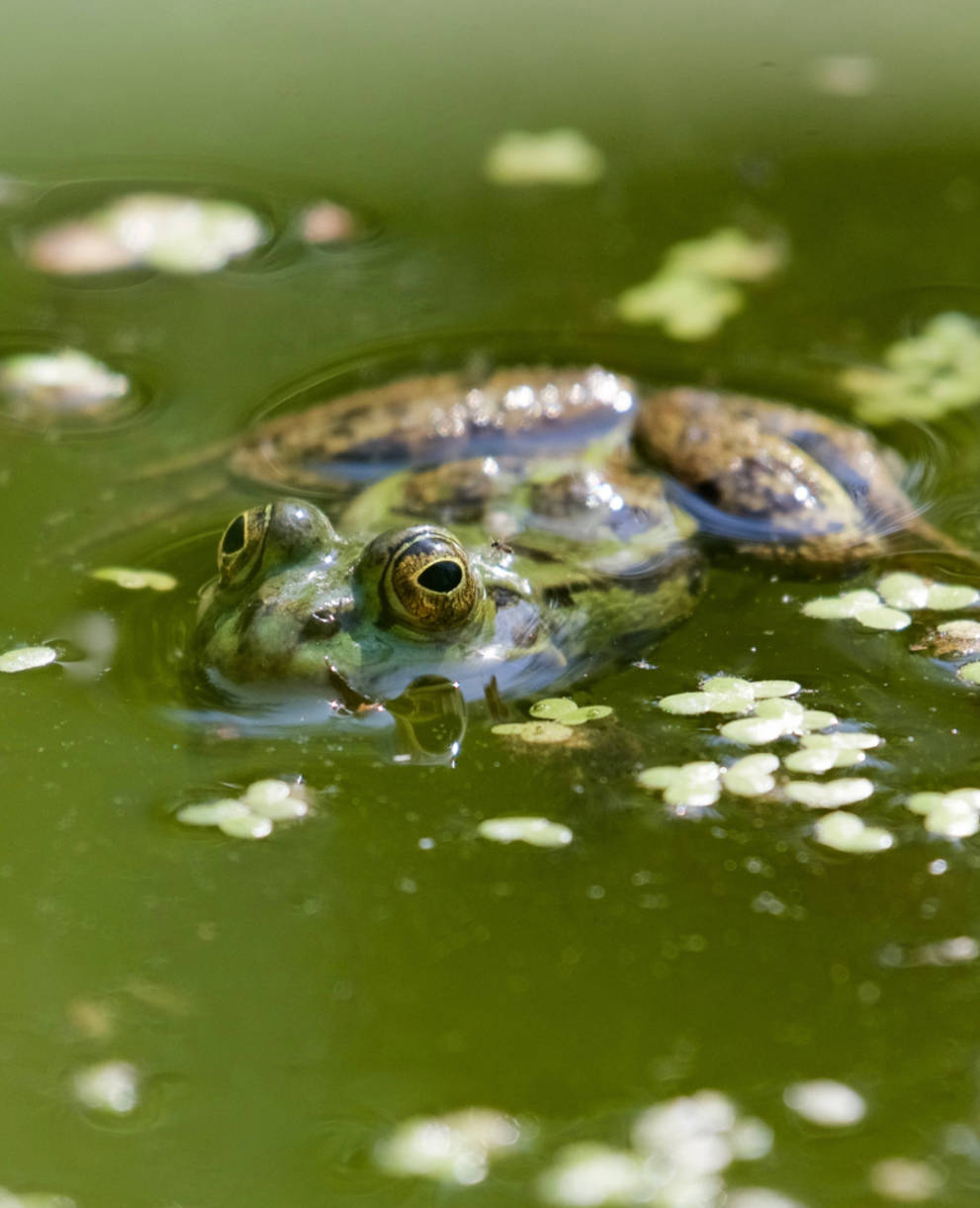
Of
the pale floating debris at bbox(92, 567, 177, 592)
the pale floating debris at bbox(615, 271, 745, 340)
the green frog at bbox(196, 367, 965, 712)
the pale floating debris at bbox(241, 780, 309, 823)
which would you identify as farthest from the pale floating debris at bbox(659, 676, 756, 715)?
the pale floating debris at bbox(615, 271, 745, 340)

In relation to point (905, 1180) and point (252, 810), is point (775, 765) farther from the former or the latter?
point (252, 810)

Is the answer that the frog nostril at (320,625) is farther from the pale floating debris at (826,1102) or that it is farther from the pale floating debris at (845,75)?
the pale floating debris at (845,75)

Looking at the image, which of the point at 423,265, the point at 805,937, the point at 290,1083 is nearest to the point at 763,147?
the point at 423,265

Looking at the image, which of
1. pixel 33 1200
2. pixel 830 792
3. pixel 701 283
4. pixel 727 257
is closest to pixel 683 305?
pixel 701 283

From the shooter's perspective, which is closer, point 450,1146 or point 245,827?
point 450,1146

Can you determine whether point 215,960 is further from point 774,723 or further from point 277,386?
point 277,386
